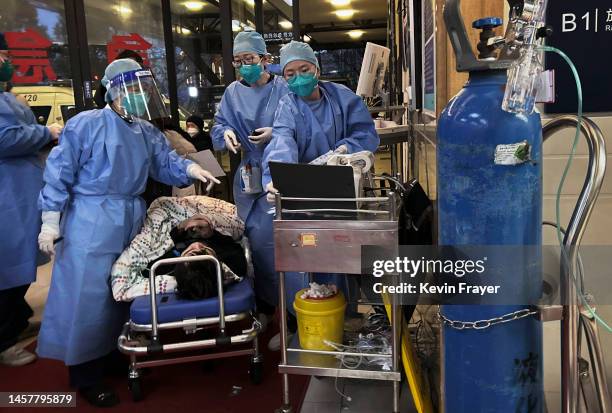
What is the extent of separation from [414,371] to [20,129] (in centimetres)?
229

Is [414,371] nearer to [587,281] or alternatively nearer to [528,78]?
Answer: [587,281]

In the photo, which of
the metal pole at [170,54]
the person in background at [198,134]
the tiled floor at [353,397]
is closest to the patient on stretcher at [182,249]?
the tiled floor at [353,397]

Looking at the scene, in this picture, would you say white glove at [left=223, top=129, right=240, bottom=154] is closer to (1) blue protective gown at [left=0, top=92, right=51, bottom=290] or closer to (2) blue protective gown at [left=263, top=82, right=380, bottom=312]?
(2) blue protective gown at [left=263, top=82, right=380, bottom=312]

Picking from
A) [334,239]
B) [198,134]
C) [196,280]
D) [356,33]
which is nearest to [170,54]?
[198,134]

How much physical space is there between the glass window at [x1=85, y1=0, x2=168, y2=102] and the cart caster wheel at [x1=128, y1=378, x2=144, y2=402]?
13.4 ft

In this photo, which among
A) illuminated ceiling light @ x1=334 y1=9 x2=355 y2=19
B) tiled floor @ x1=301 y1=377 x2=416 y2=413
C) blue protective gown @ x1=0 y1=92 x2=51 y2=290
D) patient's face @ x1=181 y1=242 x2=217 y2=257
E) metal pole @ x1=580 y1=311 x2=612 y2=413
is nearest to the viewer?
metal pole @ x1=580 y1=311 x2=612 y2=413

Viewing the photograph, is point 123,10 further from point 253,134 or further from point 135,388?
point 135,388

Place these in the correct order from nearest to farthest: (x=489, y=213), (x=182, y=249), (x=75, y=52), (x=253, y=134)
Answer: (x=489, y=213), (x=182, y=249), (x=253, y=134), (x=75, y=52)

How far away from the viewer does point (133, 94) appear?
96.7 inches

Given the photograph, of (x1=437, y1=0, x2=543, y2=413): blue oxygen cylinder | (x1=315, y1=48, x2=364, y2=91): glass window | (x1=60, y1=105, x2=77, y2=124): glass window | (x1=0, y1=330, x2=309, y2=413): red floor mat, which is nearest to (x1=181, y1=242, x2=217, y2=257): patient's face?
(x1=0, y1=330, x2=309, y2=413): red floor mat

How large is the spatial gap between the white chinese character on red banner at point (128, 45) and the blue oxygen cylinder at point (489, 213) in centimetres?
518

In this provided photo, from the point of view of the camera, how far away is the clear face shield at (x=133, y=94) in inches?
96.3

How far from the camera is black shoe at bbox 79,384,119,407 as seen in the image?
2387mm

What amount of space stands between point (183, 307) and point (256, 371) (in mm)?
496
